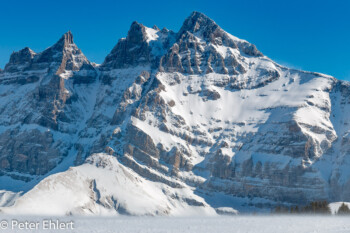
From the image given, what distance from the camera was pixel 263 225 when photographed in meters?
105

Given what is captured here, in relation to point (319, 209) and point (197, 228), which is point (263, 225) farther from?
point (319, 209)

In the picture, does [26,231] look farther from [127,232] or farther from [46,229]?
[127,232]

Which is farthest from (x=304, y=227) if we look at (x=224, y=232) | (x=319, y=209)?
(x=319, y=209)

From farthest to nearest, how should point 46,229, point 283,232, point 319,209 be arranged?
point 319,209
point 46,229
point 283,232

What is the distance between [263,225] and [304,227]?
7.88 meters

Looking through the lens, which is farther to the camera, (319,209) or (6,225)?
(319,209)

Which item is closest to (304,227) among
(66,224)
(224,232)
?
(224,232)

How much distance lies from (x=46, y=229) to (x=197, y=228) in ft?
90.8

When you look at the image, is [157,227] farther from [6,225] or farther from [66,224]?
[6,225]

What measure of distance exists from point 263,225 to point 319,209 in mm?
101625

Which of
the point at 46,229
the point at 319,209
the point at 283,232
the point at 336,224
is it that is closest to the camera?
the point at 283,232

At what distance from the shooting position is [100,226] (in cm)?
10450

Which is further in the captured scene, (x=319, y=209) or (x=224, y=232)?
(x=319, y=209)

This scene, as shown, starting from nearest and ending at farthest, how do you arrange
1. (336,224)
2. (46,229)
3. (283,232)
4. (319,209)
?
(283,232)
(46,229)
(336,224)
(319,209)
